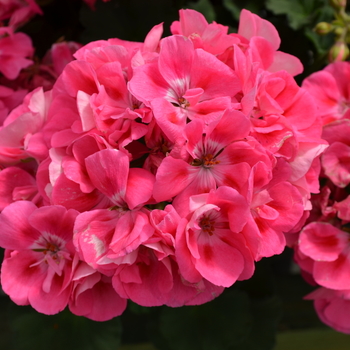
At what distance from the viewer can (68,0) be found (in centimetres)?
100

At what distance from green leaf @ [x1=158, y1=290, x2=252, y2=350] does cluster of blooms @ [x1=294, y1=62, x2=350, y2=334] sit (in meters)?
0.24

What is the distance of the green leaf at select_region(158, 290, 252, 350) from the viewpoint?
884 millimetres

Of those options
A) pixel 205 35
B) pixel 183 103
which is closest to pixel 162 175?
pixel 183 103

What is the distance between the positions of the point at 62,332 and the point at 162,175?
23.4 inches

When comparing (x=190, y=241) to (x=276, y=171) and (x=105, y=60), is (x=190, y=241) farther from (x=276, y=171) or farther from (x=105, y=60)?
(x=105, y=60)

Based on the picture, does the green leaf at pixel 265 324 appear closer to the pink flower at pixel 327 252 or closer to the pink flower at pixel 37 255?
the pink flower at pixel 327 252

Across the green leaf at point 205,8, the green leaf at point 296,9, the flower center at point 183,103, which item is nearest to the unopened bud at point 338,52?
the green leaf at point 296,9

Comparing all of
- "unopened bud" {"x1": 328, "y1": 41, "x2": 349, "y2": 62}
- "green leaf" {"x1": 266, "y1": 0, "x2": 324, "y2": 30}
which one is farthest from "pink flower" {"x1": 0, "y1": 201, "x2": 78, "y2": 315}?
"green leaf" {"x1": 266, "y1": 0, "x2": 324, "y2": 30}

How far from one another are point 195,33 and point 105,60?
0.13m

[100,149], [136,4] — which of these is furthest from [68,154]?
[136,4]

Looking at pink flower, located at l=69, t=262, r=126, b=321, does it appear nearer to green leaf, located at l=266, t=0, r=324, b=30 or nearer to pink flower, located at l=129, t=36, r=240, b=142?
pink flower, located at l=129, t=36, r=240, b=142

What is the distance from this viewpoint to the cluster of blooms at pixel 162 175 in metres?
0.47

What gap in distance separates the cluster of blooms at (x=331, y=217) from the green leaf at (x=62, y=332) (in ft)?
1.41

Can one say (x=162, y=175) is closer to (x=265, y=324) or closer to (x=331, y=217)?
(x=331, y=217)
